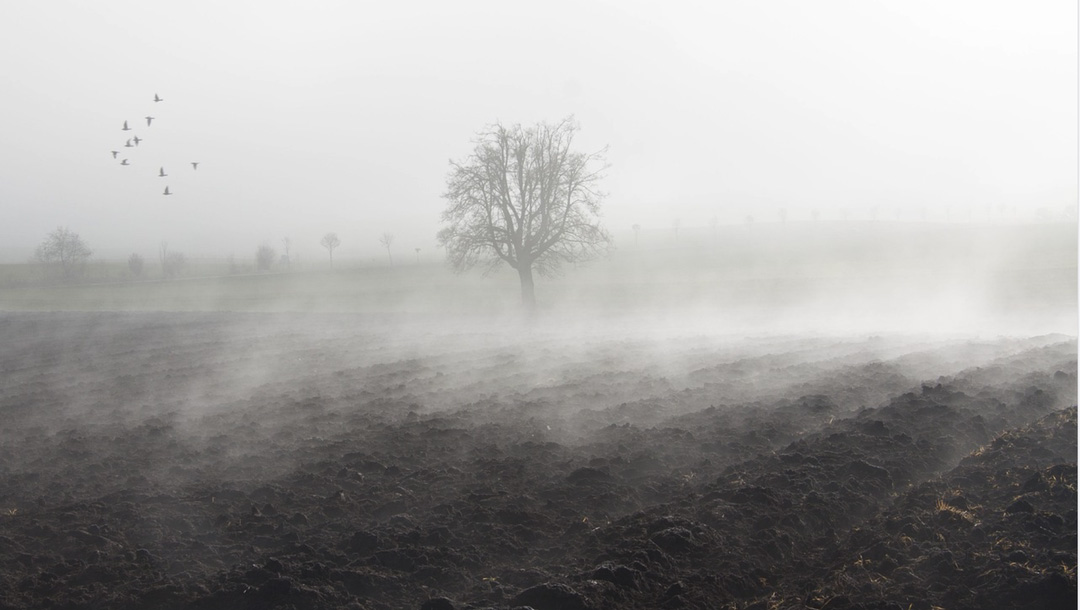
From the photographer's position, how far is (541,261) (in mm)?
32500

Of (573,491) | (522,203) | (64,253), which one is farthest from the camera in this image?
(64,253)

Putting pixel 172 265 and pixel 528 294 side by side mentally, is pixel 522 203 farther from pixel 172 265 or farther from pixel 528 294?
pixel 172 265

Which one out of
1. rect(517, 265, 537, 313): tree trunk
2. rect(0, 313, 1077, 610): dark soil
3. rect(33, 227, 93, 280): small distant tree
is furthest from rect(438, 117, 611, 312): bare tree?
rect(33, 227, 93, 280): small distant tree

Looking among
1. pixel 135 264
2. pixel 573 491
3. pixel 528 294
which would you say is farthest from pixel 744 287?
pixel 135 264

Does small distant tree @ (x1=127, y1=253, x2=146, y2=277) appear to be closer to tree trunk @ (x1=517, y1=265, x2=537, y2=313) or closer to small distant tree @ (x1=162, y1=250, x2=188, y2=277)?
small distant tree @ (x1=162, y1=250, x2=188, y2=277)

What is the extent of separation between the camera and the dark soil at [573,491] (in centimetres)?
Result: 516

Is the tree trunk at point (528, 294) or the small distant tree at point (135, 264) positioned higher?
the small distant tree at point (135, 264)

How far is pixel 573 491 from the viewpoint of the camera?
730cm

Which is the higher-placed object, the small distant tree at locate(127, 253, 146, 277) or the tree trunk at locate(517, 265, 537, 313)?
the small distant tree at locate(127, 253, 146, 277)

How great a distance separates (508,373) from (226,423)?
5.84m

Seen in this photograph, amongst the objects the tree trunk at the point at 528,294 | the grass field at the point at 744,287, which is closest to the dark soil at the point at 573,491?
the grass field at the point at 744,287

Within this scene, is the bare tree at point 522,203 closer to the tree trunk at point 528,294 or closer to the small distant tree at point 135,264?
the tree trunk at point 528,294

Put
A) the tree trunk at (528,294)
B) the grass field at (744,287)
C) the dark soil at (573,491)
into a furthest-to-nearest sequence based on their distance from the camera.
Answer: the tree trunk at (528,294), the grass field at (744,287), the dark soil at (573,491)

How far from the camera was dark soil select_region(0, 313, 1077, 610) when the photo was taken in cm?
516
